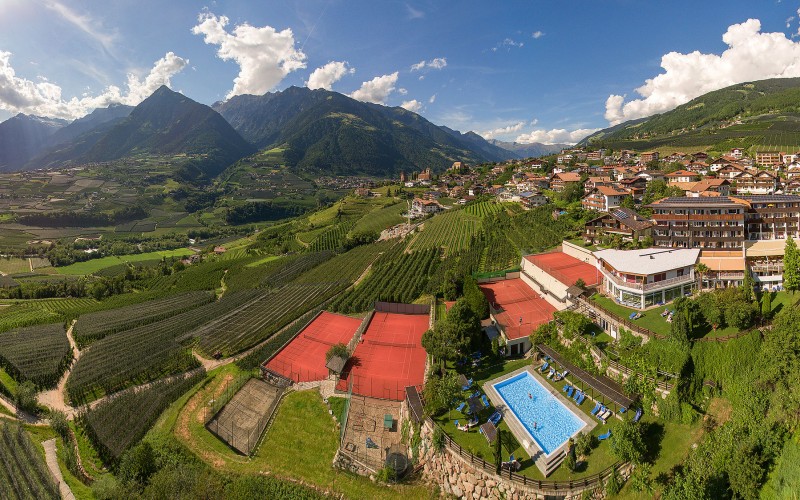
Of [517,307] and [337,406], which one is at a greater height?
[517,307]

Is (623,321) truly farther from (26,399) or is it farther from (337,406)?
(26,399)

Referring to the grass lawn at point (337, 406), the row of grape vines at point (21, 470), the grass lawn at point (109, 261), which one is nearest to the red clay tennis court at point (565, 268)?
the grass lawn at point (337, 406)

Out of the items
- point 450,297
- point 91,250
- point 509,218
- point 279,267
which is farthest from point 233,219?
point 450,297

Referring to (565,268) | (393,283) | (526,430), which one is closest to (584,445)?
(526,430)

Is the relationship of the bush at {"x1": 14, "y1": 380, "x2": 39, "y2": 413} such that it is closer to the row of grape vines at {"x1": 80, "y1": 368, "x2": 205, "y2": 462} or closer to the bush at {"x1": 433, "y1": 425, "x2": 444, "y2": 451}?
the row of grape vines at {"x1": 80, "y1": 368, "x2": 205, "y2": 462}

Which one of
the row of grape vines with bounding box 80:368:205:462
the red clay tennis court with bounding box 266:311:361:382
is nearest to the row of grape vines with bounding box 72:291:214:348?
the row of grape vines with bounding box 80:368:205:462

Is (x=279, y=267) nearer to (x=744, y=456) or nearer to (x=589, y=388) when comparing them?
(x=589, y=388)
